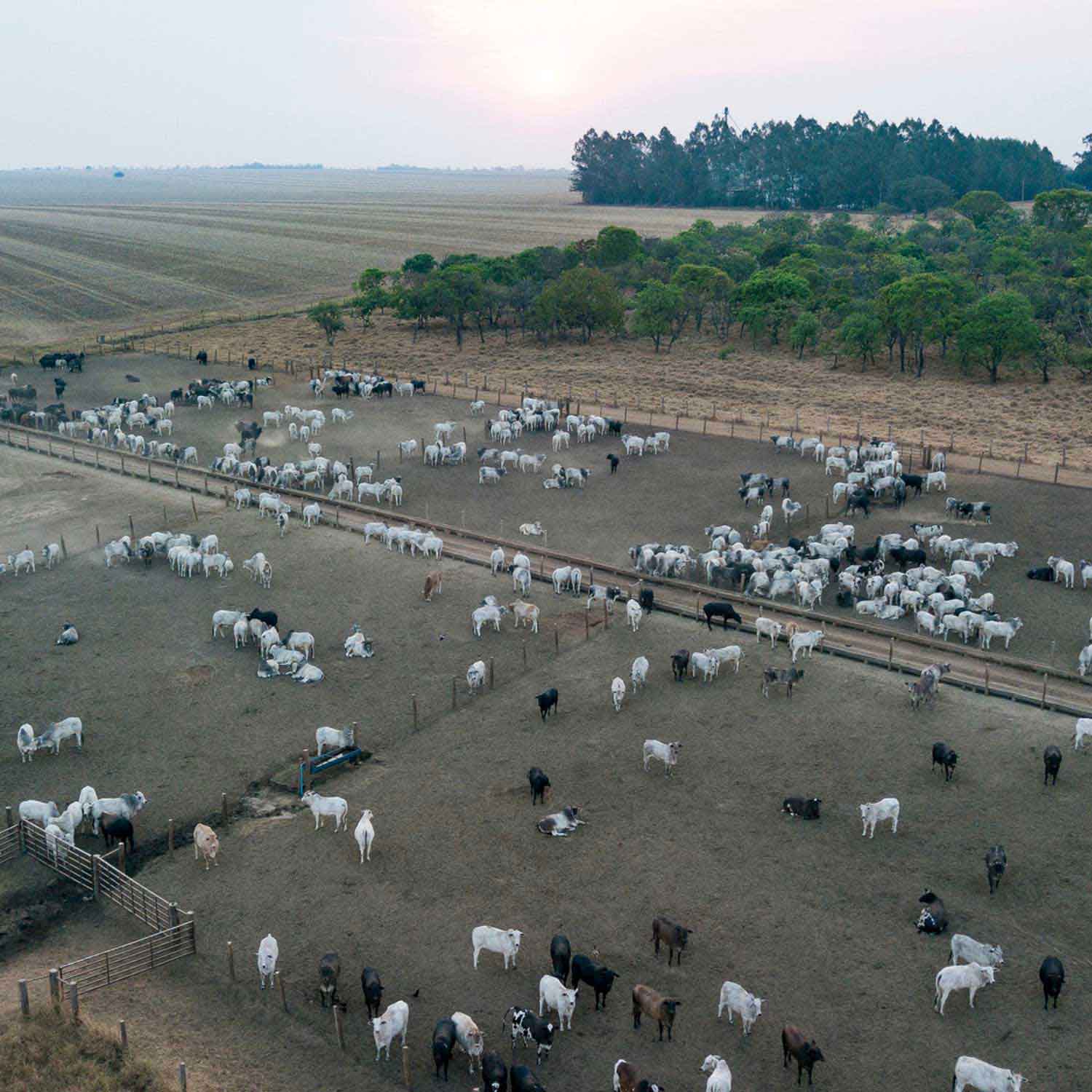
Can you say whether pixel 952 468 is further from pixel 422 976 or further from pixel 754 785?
pixel 422 976

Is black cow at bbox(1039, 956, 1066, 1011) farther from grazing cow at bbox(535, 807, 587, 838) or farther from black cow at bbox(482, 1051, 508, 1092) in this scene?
grazing cow at bbox(535, 807, 587, 838)

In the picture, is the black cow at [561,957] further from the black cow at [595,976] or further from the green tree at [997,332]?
the green tree at [997,332]

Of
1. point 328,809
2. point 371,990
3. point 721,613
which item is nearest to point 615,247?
point 721,613

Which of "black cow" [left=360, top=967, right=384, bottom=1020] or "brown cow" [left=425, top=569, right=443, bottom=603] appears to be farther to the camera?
"brown cow" [left=425, top=569, right=443, bottom=603]

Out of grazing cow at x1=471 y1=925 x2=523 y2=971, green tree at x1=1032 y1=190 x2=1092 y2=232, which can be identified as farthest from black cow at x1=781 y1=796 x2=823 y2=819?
green tree at x1=1032 y1=190 x2=1092 y2=232

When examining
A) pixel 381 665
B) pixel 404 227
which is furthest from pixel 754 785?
pixel 404 227
